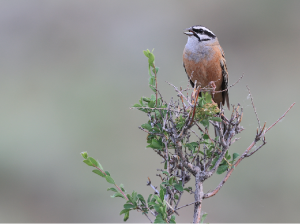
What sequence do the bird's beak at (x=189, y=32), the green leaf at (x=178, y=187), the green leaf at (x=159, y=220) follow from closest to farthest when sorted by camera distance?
the green leaf at (x=159, y=220), the green leaf at (x=178, y=187), the bird's beak at (x=189, y=32)

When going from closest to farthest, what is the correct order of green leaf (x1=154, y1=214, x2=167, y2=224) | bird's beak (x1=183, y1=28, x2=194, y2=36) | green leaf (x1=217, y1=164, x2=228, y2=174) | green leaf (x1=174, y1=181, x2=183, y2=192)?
green leaf (x1=154, y1=214, x2=167, y2=224)
green leaf (x1=174, y1=181, x2=183, y2=192)
green leaf (x1=217, y1=164, x2=228, y2=174)
bird's beak (x1=183, y1=28, x2=194, y2=36)

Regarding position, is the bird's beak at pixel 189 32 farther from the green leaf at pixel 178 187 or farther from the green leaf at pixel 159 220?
the green leaf at pixel 159 220

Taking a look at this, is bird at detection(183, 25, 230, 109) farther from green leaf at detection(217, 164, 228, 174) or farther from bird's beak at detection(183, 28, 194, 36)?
green leaf at detection(217, 164, 228, 174)

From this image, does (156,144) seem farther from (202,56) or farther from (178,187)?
(202,56)

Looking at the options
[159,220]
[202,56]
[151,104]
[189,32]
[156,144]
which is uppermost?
[189,32]

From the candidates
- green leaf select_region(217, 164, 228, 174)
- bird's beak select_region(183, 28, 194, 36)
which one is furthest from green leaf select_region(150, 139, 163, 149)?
bird's beak select_region(183, 28, 194, 36)

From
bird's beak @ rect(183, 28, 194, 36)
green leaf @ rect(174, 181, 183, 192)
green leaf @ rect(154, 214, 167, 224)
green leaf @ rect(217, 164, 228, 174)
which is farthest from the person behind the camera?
bird's beak @ rect(183, 28, 194, 36)

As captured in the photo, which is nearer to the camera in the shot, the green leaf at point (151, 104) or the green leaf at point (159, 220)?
the green leaf at point (159, 220)

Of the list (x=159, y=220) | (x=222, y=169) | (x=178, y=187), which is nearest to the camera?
(x=159, y=220)

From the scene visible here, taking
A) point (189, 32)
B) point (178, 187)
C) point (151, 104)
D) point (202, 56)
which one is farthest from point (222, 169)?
point (189, 32)

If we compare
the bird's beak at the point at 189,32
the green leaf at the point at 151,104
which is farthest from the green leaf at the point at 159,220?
the bird's beak at the point at 189,32

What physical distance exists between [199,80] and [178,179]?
62.4 inches

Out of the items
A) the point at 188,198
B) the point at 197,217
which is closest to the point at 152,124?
the point at 197,217

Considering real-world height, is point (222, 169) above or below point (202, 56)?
below
